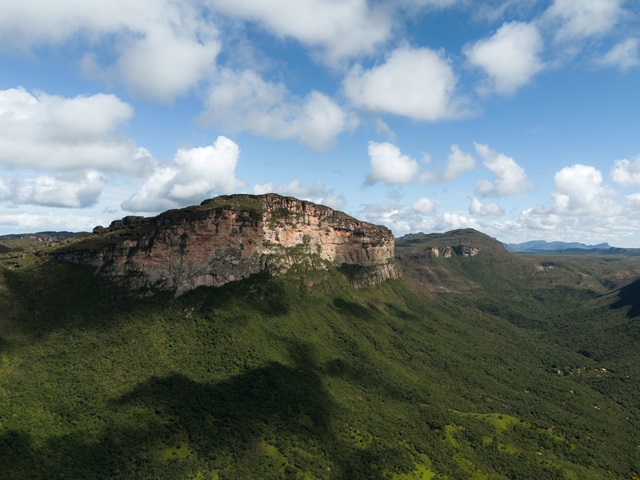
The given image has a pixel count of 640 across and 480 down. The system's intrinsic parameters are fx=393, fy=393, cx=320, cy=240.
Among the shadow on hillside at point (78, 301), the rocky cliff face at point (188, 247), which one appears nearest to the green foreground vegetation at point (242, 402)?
the shadow on hillside at point (78, 301)

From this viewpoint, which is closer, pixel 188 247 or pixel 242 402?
pixel 242 402

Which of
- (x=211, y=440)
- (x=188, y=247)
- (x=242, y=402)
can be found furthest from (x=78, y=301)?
(x=211, y=440)

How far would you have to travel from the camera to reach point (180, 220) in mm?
171000

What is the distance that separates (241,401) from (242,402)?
0.59m

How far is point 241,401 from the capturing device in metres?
132

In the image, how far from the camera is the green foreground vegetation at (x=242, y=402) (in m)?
109

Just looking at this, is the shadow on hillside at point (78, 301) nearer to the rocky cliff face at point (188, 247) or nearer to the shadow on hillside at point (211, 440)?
the rocky cliff face at point (188, 247)

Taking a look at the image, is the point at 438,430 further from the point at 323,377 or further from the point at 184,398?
the point at 184,398

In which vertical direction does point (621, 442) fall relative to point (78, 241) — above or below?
below

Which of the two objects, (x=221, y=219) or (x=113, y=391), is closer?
(x=113, y=391)

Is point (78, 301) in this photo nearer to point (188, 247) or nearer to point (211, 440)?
point (188, 247)

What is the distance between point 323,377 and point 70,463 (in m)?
84.6

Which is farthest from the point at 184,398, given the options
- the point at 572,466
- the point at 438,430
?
the point at 572,466

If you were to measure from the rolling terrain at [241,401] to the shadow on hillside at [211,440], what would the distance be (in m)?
0.39
